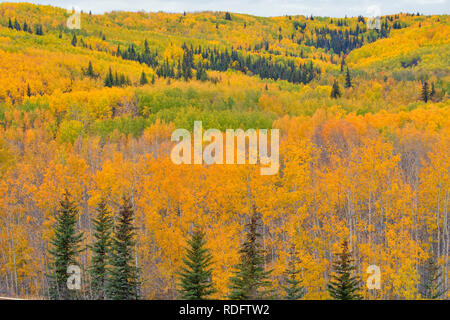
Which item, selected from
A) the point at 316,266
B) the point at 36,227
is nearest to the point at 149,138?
the point at 36,227

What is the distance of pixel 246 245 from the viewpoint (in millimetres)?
28250

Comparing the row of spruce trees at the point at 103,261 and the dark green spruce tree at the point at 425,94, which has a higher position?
the dark green spruce tree at the point at 425,94

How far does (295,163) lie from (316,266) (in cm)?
1165

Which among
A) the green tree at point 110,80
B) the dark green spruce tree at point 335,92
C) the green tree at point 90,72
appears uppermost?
the green tree at point 90,72

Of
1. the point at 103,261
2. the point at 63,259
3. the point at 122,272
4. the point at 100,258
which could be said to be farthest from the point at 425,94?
the point at 63,259

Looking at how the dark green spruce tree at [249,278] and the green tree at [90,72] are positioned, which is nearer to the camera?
the dark green spruce tree at [249,278]

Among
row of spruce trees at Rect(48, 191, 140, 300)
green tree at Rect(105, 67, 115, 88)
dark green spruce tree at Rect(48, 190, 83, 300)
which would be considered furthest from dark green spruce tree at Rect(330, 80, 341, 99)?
dark green spruce tree at Rect(48, 190, 83, 300)

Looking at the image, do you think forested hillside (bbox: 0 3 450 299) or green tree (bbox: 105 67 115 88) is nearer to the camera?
forested hillside (bbox: 0 3 450 299)

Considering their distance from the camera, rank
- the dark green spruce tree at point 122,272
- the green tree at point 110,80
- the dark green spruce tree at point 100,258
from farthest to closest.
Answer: the green tree at point 110,80 < the dark green spruce tree at point 100,258 < the dark green spruce tree at point 122,272

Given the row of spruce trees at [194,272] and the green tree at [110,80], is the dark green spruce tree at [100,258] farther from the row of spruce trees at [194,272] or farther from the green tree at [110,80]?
the green tree at [110,80]

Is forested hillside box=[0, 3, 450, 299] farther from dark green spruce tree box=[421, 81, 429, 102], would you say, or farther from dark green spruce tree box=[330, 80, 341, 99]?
dark green spruce tree box=[421, 81, 429, 102]

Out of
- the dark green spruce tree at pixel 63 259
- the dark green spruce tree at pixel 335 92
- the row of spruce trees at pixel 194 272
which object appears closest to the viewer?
the row of spruce trees at pixel 194 272

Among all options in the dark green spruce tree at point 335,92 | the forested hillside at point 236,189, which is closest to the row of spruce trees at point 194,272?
the forested hillside at point 236,189
